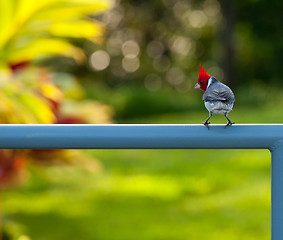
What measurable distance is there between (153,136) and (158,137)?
1 cm

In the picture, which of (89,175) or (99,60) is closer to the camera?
(89,175)

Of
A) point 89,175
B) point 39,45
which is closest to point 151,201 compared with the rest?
point 89,175

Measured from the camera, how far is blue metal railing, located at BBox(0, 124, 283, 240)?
108 cm

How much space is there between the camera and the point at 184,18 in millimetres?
24344

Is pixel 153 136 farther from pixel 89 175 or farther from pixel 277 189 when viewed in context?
pixel 89 175

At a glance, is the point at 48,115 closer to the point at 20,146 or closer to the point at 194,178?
the point at 20,146

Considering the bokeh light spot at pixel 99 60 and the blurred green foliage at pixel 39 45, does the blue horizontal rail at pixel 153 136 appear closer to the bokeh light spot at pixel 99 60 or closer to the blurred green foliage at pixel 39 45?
the blurred green foliage at pixel 39 45

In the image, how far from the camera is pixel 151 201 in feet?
16.8

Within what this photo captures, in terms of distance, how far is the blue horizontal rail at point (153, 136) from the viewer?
108 centimetres

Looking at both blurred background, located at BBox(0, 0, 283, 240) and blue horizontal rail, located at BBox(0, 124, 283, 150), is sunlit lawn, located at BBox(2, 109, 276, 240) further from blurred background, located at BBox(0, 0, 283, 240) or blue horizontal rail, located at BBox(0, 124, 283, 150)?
blue horizontal rail, located at BBox(0, 124, 283, 150)

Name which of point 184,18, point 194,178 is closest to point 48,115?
point 194,178

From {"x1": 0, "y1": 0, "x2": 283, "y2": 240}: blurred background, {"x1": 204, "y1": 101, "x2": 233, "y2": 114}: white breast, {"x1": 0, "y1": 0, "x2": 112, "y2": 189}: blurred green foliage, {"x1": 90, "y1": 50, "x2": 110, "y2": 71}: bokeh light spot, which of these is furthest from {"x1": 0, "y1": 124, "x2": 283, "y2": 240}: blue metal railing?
{"x1": 90, "y1": 50, "x2": 110, "y2": 71}: bokeh light spot

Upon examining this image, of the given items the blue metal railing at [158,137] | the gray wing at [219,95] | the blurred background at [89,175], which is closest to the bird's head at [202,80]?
the gray wing at [219,95]

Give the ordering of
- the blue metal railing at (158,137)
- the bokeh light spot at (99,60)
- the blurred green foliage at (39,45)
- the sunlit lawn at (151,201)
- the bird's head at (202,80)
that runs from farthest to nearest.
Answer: the bokeh light spot at (99,60), the sunlit lawn at (151,201), the blurred green foliage at (39,45), the bird's head at (202,80), the blue metal railing at (158,137)
